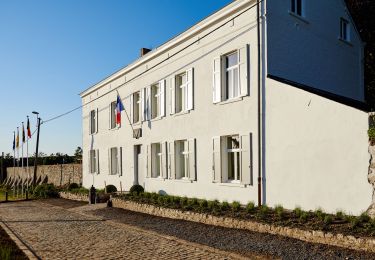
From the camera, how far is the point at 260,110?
12477 mm

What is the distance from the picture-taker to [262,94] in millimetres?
12500

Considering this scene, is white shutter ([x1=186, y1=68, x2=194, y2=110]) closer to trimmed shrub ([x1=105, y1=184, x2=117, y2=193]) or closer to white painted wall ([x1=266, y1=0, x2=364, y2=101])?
white painted wall ([x1=266, y1=0, x2=364, y2=101])

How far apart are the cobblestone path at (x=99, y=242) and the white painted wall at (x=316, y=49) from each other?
249 inches

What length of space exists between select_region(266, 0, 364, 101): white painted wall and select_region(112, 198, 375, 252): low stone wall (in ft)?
15.8

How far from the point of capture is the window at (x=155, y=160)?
1911 cm

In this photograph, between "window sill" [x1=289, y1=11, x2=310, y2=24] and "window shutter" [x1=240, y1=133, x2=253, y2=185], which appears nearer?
"window shutter" [x1=240, y1=133, x2=253, y2=185]

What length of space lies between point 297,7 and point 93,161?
684 inches

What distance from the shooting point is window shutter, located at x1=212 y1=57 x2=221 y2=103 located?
14352 millimetres

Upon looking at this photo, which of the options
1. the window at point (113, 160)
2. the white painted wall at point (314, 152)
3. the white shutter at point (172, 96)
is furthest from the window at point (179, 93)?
the window at point (113, 160)

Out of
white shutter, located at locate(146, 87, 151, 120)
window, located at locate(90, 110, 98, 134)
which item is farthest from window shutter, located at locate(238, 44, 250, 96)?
window, located at locate(90, 110, 98, 134)

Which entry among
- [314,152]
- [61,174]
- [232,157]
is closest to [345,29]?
[232,157]

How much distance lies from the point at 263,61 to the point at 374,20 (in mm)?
10292

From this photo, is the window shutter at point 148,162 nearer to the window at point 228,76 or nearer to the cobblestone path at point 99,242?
the cobblestone path at point 99,242

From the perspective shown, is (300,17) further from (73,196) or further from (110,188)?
(73,196)
